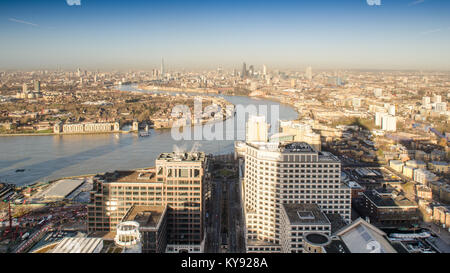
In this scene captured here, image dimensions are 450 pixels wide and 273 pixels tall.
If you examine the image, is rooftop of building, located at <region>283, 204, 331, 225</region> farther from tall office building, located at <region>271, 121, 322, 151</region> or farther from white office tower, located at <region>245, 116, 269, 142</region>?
tall office building, located at <region>271, 121, 322, 151</region>

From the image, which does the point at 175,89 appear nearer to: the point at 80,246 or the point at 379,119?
the point at 379,119

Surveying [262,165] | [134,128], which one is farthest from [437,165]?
[134,128]

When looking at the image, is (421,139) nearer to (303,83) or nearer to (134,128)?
(134,128)

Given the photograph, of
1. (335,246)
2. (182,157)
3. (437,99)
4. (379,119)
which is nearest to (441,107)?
(437,99)

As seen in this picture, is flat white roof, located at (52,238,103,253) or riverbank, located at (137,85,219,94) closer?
flat white roof, located at (52,238,103,253)

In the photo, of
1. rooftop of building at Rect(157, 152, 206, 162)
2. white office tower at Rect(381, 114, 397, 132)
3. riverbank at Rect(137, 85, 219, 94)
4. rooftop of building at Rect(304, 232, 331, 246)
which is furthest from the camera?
riverbank at Rect(137, 85, 219, 94)

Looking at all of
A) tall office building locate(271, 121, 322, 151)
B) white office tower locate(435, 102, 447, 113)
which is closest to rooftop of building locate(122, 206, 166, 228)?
tall office building locate(271, 121, 322, 151)
